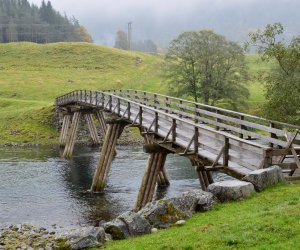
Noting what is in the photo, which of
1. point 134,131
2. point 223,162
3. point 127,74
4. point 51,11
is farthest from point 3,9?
point 223,162

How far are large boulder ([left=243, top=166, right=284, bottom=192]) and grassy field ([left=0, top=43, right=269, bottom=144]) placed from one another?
45.6 metres

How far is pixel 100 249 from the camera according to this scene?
457 inches

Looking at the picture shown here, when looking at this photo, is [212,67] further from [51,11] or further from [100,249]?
[51,11]

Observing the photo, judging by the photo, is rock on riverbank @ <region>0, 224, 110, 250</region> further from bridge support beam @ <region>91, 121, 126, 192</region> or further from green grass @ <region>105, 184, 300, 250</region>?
bridge support beam @ <region>91, 121, 126, 192</region>

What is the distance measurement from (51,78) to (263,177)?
8198 centimetres

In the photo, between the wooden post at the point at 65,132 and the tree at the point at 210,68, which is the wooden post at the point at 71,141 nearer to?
the wooden post at the point at 65,132

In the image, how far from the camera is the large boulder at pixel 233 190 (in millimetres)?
13141

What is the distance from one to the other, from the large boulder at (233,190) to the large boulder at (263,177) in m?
0.20

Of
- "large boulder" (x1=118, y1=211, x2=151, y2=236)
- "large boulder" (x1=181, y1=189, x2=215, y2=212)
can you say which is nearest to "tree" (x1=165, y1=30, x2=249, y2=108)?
"large boulder" (x1=181, y1=189, x2=215, y2=212)

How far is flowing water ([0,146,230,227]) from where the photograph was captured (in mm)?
23328

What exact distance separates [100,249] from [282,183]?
6079 millimetres

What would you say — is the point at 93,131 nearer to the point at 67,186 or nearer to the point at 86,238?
the point at 67,186

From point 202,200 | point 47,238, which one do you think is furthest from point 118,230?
point 47,238

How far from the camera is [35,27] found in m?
158
